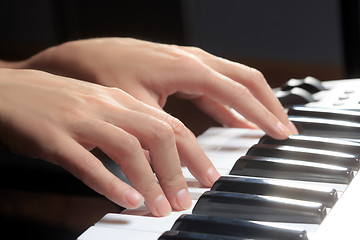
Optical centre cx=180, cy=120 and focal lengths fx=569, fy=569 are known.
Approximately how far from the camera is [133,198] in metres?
0.69

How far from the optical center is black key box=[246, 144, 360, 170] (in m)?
0.82

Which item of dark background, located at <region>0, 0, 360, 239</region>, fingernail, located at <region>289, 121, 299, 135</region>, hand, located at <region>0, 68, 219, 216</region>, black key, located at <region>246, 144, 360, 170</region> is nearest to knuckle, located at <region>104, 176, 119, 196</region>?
hand, located at <region>0, 68, 219, 216</region>

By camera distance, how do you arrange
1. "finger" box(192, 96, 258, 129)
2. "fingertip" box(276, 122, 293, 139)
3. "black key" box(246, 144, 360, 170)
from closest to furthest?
"black key" box(246, 144, 360, 170)
"fingertip" box(276, 122, 293, 139)
"finger" box(192, 96, 258, 129)

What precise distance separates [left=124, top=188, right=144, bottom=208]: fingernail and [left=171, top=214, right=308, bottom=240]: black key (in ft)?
0.20

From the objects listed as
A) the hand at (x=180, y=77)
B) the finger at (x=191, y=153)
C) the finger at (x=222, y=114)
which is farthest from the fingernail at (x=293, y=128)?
the finger at (x=191, y=153)

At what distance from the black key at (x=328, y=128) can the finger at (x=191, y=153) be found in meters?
0.26

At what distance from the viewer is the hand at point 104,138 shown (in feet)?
2.35

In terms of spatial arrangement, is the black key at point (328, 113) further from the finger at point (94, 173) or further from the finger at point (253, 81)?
the finger at point (94, 173)

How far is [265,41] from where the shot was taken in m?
4.68

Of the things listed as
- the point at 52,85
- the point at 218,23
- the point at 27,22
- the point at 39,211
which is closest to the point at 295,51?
the point at 218,23

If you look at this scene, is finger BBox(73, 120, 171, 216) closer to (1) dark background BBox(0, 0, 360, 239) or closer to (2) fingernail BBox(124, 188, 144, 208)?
(2) fingernail BBox(124, 188, 144, 208)

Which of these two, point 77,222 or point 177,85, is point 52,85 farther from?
point 77,222

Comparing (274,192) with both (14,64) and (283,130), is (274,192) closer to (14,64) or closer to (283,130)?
(283,130)

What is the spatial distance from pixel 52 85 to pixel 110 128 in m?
0.16
